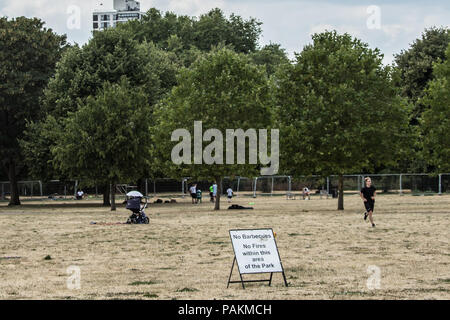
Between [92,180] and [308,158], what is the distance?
53.4ft

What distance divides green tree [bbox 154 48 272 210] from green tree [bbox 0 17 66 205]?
56.6 ft

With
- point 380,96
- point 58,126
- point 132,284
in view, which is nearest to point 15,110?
point 58,126

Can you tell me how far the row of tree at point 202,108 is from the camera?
50.8 meters

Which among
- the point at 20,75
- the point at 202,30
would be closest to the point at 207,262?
the point at 20,75

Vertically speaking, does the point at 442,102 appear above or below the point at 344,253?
above

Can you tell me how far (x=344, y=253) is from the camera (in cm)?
2227

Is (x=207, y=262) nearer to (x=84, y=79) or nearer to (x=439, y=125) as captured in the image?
(x=439, y=125)

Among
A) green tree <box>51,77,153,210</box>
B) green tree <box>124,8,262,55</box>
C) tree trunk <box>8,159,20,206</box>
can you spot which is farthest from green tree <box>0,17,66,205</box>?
green tree <box>124,8,262,55</box>

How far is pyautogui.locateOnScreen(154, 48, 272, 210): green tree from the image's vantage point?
5447 centimetres

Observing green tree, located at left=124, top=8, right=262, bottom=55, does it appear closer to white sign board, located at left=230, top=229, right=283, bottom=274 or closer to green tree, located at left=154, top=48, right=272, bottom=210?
green tree, located at left=154, top=48, right=272, bottom=210

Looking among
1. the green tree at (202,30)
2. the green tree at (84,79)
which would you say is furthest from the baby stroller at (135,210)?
the green tree at (202,30)

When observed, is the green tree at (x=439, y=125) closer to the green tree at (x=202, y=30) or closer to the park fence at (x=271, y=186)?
the park fence at (x=271, y=186)

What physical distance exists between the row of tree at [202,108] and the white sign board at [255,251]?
1366 inches

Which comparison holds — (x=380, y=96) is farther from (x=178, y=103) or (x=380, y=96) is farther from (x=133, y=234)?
(x=133, y=234)
